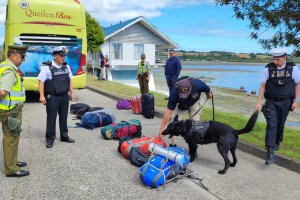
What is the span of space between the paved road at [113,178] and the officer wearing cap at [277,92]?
593mm

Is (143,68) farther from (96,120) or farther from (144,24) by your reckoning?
(144,24)

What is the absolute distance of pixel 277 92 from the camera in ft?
18.9

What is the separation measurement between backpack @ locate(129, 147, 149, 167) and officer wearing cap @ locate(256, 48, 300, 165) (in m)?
2.15

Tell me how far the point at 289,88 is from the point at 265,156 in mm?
1390

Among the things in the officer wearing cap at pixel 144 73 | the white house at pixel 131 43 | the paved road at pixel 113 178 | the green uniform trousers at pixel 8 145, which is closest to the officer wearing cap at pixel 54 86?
the paved road at pixel 113 178

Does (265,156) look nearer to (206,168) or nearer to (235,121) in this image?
(206,168)

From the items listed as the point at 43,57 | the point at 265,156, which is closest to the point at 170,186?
the point at 265,156

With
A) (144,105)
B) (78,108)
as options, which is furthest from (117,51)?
(144,105)

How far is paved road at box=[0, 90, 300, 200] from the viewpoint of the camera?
15.0 feet

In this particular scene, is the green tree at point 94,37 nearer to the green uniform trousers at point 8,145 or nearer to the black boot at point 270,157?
the black boot at point 270,157

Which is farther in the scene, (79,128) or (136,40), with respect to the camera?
(136,40)

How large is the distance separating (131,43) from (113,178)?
99.0 feet

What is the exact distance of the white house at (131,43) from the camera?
111ft

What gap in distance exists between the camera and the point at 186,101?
19.7 feet
